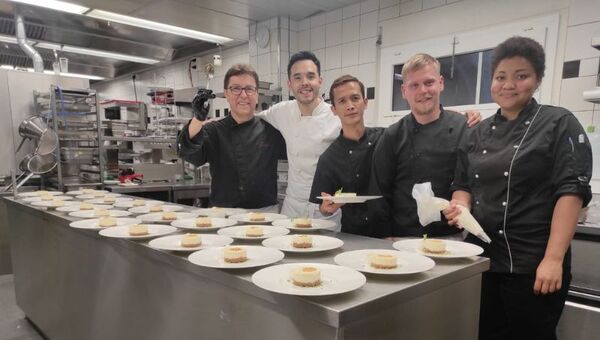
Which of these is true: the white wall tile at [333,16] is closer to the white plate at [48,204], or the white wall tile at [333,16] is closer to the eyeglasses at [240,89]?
the eyeglasses at [240,89]

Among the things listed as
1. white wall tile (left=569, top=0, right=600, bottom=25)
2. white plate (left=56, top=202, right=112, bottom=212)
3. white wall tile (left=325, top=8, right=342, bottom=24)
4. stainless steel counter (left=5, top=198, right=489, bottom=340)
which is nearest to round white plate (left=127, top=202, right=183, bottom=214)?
white plate (left=56, top=202, right=112, bottom=212)

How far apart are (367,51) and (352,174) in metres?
2.88

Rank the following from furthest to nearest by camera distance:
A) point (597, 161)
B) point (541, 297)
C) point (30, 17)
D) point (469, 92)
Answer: point (30, 17) < point (469, 92) < point (597, 161) < point (541, 297)

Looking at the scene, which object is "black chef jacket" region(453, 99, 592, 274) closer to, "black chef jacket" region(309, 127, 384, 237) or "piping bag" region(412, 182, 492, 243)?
"piping bag" region(412, 182, 492, 243)

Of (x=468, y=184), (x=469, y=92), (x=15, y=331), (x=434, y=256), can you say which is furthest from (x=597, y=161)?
(x=15, y=331)

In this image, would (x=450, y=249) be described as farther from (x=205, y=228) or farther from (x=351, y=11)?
(x=351, y=11)

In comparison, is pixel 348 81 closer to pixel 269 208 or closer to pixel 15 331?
pixel 269 208

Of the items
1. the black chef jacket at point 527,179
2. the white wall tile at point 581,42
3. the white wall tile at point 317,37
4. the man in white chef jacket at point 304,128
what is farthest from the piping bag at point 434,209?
the white wall tile at point 317,37

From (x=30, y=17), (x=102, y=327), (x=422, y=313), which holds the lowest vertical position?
(x=102, y=327)

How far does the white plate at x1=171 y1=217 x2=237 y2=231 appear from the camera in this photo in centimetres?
153

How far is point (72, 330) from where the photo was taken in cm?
190

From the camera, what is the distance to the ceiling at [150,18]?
4.18m

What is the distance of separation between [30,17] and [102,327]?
4674 mm

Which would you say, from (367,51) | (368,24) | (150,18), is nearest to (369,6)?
(368,24)
